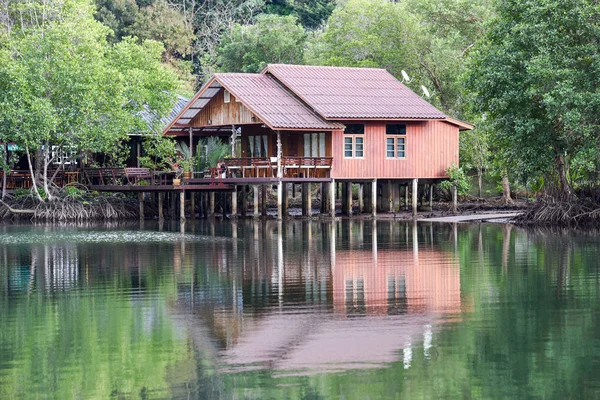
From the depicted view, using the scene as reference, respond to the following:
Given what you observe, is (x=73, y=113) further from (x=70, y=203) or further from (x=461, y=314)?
(x=461, y=314)

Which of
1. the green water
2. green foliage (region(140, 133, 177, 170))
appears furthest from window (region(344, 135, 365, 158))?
the green water

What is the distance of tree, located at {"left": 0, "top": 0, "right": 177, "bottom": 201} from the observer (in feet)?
142

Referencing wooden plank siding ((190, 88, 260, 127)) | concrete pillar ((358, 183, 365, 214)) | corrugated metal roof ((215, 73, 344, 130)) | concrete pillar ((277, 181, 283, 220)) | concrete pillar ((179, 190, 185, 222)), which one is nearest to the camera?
corrugated metal roof ((215, 73, 344, 130))

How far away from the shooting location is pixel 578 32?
114 ft

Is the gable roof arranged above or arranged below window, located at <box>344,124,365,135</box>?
A: above

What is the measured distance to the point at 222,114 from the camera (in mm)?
45562

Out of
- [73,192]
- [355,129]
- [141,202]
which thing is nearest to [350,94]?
[355,129]

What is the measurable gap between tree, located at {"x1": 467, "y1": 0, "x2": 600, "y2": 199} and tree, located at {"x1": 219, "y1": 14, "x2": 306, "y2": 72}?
81.3ft

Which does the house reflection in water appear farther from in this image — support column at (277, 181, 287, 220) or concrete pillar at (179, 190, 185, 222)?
concrete pillar at (179, 190, 185, 222)

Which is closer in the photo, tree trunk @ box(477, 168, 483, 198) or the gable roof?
the gable roof

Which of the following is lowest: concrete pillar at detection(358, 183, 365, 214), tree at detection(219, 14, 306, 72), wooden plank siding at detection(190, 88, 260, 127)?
concrete pillar at detection(358, 183, 365, 214)

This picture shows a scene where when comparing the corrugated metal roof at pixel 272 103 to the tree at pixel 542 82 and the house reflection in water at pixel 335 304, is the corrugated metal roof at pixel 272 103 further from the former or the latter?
the house reflection in water at pixel 335 304

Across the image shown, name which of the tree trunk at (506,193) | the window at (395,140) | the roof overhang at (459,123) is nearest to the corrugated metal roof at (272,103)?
the window at (395,140)

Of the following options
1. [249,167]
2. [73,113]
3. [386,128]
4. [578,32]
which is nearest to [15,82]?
[73,113]
